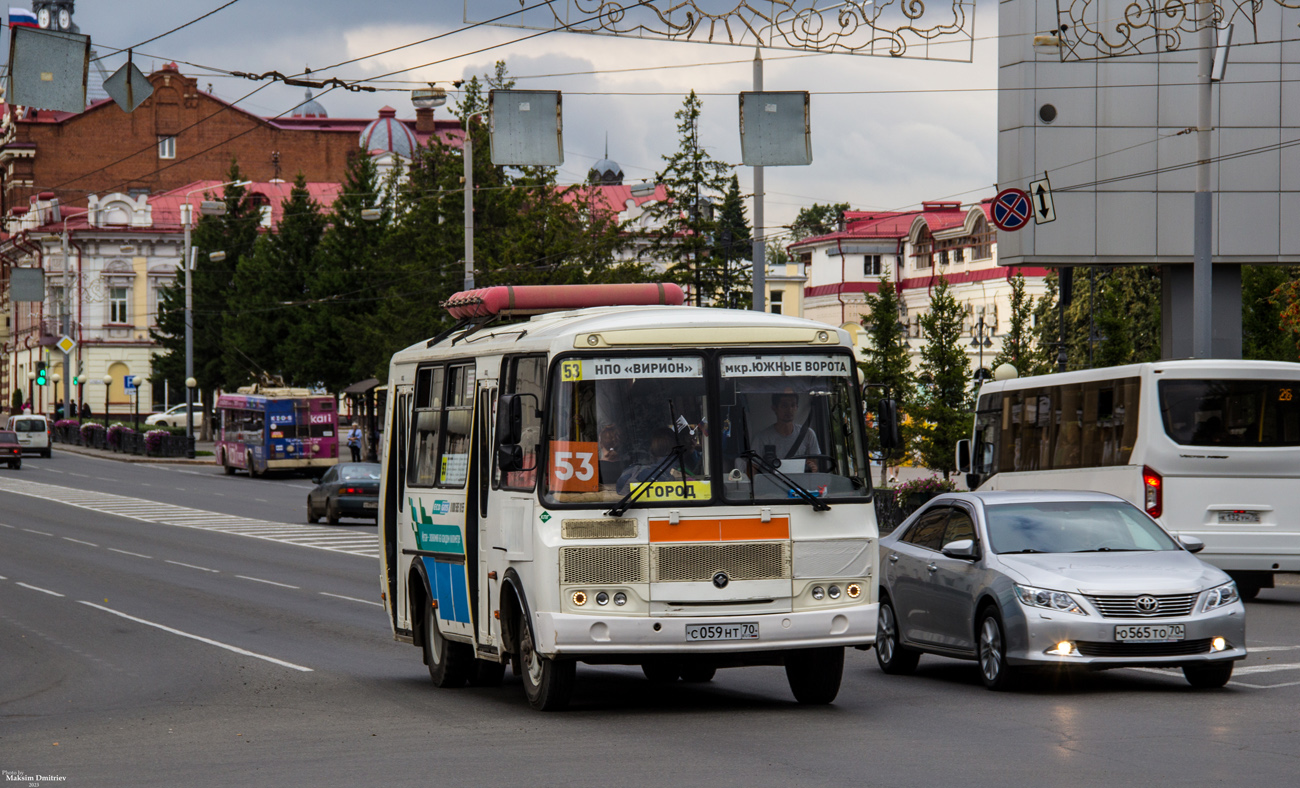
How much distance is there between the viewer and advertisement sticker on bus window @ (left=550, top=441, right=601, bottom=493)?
11.4 meters

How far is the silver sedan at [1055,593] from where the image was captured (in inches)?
476

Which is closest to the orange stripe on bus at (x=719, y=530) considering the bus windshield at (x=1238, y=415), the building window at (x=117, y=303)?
the bus windshield at (x=1238, y=415)

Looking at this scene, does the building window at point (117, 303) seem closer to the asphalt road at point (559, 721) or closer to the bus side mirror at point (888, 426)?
the asphalt road at point (559, 721)

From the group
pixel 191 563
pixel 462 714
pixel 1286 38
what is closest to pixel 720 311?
pixel 462 714

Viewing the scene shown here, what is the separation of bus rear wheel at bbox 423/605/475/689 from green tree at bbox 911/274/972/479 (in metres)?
22.3

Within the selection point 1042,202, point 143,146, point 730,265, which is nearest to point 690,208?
point 730,265

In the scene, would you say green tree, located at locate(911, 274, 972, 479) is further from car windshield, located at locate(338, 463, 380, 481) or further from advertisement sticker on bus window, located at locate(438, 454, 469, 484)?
advertisement sticker on bus window, located at locate(438, 454, 469, 484)

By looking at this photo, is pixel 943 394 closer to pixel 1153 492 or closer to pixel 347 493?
pixel 347 493

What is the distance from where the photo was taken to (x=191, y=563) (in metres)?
30.7

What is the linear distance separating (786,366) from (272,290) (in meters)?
73.7

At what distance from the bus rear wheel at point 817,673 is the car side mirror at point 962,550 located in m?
1.56

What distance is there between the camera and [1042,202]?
3197cm

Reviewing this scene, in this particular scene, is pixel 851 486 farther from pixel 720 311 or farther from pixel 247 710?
pixel 247 710

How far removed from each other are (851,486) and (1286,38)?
23512 mm
